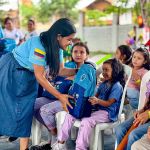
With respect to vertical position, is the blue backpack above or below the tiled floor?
above

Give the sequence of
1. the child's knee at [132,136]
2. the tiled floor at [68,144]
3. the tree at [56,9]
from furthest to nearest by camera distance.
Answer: the tree at [56,9] < the tiled floor at [68,144] < the child's knee at [132,136]

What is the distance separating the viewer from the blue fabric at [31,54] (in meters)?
3.02

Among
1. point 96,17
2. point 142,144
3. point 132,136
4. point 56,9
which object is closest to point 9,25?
point 132,136

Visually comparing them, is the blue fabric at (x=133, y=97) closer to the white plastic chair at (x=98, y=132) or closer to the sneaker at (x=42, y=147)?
the white plastic chair at (x=98, y=132)

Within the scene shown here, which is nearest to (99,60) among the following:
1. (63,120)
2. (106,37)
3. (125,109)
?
(125,109)

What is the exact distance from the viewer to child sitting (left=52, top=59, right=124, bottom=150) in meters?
3.21

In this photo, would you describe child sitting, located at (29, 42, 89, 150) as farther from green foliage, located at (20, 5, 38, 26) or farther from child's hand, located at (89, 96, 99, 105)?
green foliage, located at (20, 5, 38, 26)

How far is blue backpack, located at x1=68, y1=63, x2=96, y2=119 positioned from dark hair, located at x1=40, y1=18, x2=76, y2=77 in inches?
11.2

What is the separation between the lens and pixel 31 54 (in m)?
3.04

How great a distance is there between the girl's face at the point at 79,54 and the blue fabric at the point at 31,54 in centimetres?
75

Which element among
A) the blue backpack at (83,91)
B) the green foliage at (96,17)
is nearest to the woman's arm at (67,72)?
the blue backpack at (83,91)

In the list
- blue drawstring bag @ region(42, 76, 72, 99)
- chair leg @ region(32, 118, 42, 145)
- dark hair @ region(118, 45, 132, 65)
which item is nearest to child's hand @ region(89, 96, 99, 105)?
blue drawstring bag @ region(42, 76, 72, 99)

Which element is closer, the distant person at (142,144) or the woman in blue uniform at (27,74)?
the distant person at (142,144)

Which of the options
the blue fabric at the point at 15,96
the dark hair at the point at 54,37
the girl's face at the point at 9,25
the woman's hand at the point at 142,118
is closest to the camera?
the woman's hand at the point at 142,118
